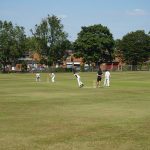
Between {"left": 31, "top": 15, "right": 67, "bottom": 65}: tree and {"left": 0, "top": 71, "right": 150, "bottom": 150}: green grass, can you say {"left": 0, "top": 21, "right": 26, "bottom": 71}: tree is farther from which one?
{"left": 0, "top": 71, "right": 150, "bottom": 150}: green grass

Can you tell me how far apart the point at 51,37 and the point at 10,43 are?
11944mm

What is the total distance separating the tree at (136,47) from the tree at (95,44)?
16.9m

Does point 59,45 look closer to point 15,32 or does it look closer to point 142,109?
point 15,32

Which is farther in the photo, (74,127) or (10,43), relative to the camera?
(10,43)

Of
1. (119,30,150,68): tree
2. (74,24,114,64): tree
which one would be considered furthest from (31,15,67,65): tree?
(119,30,150,68): tree

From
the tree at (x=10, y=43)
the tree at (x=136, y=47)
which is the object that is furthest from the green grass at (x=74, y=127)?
the tree at (x=136, y=47)

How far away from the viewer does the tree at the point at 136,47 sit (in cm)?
14300

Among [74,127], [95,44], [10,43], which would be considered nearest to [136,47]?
[95,44]

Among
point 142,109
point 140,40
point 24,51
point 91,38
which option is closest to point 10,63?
point 24,51

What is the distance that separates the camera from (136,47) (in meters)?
144

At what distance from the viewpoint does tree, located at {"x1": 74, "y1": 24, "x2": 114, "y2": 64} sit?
12294cm

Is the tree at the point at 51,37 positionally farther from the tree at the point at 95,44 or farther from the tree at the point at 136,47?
the tree at the point at 136,47

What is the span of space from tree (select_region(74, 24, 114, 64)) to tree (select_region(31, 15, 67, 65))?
4.67 m

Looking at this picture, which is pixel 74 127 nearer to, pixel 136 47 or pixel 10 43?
pixel 10 43
